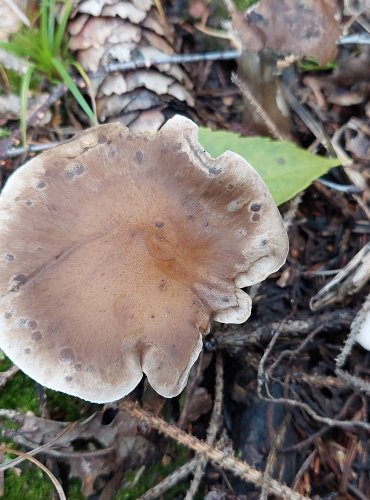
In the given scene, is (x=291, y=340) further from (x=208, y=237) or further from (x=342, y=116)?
(x=342, y=116)

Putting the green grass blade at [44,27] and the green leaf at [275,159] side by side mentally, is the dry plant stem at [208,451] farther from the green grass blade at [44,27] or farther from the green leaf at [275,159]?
the green grass blade at [44,27]

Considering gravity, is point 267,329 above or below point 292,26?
below

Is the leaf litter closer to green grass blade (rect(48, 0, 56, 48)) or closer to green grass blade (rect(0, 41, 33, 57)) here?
green grass blade (rect(48, 0, 56, 48))

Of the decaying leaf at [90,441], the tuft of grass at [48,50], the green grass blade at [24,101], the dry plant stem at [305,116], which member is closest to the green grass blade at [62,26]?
the tuft of grass at [48,50]

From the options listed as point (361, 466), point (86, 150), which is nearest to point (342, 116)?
point (86, 150)

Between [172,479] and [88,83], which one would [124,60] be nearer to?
[88,83]

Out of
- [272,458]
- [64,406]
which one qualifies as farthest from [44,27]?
[272,458]
